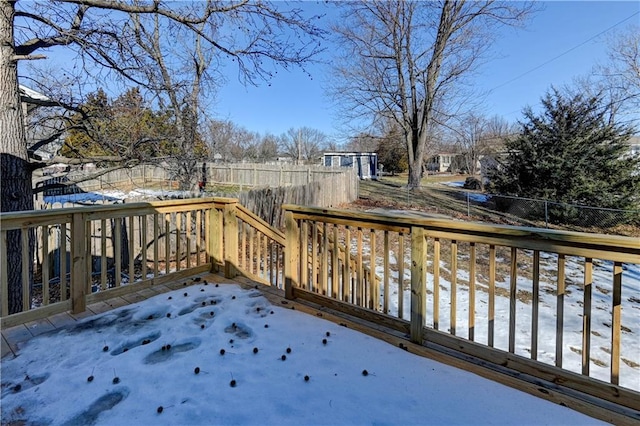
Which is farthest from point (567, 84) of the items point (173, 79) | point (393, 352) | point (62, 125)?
point (62, 125)

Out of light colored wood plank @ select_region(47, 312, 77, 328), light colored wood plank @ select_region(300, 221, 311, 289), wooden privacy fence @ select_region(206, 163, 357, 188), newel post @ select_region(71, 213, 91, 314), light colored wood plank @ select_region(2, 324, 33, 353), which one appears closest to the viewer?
light colored wood plank @ select_region(2, 324, 33, 353)

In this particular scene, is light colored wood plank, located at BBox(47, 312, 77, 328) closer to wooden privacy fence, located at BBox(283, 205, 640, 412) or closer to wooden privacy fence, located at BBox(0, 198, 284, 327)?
wooden privacy fence, located at BBox(0, 198, 284, 327)

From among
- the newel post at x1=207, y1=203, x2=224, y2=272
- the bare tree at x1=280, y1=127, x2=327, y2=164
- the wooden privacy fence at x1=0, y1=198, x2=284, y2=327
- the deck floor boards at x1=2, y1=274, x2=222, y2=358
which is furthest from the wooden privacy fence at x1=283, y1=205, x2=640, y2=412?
the bare tree at x1=280, y1=127, x2=327, y2=164

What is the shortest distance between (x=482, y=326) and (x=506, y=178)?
9597 millimetres

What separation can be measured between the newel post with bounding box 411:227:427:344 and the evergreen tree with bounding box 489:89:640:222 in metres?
10.3

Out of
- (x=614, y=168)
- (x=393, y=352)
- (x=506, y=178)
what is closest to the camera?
(x=393, y=352)

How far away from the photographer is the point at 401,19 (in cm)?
1448

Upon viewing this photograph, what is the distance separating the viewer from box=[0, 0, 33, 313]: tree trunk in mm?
3887

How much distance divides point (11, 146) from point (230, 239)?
2.74 meters

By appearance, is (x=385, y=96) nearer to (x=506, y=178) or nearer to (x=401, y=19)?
(x=401, y=19)

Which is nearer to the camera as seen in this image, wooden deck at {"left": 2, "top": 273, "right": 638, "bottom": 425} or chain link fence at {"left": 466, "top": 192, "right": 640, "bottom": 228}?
wooden deck at {"left": 2, "top": 273, "right": 638, "bottom": 425}

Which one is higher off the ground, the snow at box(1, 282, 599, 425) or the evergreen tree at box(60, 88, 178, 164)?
the evergreen tree at box(60, 88, 178, 164)

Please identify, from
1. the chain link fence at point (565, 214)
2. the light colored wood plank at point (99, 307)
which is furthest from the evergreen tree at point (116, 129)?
the chain link fence at point (565, 214)

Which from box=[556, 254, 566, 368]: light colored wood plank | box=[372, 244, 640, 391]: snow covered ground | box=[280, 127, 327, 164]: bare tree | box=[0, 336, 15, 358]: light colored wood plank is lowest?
box=[372, 244, 640, 391]: snow covered ground
